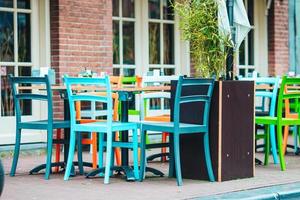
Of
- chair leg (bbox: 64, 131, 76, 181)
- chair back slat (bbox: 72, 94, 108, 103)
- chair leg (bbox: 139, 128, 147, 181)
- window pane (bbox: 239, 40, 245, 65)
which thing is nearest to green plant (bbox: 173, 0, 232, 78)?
chair leg (bbox: 139, 128, 147, 181)

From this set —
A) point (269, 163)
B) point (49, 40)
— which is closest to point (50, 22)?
point (49, 40)

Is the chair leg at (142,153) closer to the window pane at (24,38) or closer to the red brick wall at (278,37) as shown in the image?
the window pane at (24,38)

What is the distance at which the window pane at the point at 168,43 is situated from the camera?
13555mm

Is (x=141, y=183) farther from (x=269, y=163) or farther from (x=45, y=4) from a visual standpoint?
(x=45, y=4)

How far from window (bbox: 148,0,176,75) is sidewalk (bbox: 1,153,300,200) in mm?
4303

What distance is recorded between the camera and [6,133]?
36.1ft

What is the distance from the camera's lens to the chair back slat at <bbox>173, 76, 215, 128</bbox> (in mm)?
8008

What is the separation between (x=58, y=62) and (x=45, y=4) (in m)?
0.85

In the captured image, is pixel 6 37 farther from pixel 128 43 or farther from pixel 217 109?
pixel 217 109

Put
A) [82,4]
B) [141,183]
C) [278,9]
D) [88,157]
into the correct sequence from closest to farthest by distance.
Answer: [141,183], [88,157], [82,4], [278,9]

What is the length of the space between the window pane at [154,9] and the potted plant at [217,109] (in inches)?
177

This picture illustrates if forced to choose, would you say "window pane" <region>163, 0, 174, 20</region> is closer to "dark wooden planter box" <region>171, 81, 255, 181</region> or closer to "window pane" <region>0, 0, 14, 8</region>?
"window pane" <region>0, 0, 14, 8</region>

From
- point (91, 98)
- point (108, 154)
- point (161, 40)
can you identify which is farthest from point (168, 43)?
point (108, 154)

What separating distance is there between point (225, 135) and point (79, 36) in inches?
162
